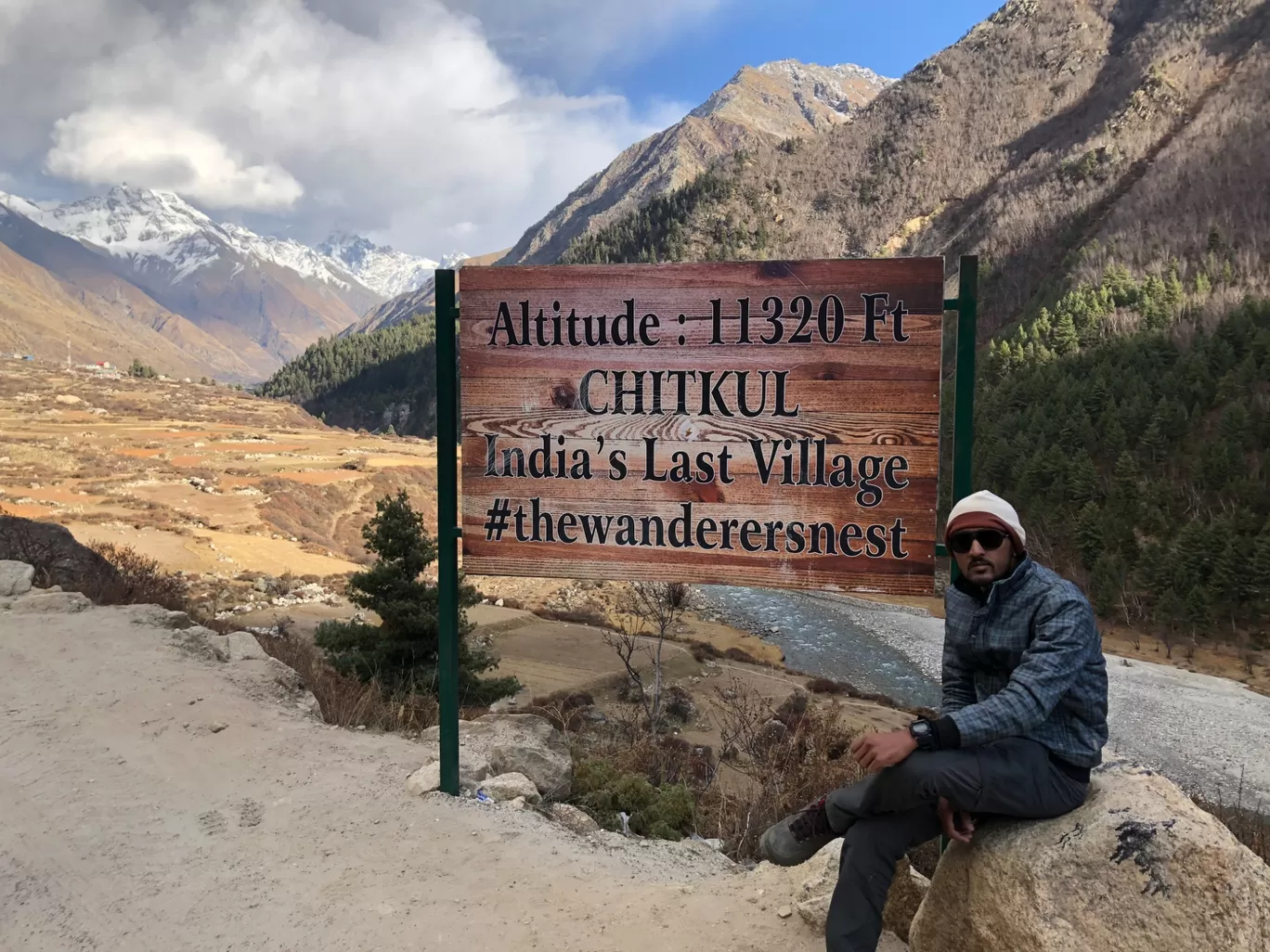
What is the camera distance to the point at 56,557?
890 centimetres

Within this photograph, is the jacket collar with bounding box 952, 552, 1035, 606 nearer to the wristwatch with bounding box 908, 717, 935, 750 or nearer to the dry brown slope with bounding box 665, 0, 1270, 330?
the wristwatch with bounding box 908, 717, 935, 750

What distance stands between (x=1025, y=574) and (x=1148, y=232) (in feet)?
283

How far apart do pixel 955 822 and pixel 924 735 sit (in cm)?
36

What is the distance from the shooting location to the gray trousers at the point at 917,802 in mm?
2188

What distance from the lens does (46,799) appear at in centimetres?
384

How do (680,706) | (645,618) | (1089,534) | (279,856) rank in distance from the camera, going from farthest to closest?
(1089,534)
(645,618)
(680,706)
(279,856)

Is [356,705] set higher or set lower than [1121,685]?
higher

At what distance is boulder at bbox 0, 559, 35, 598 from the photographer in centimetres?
742

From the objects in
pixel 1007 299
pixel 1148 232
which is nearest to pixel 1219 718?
pixel 1148 232

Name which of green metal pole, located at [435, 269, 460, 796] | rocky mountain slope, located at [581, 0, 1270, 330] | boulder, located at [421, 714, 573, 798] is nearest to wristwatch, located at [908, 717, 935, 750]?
green metal pole, located at [435, 269, 460, 796]

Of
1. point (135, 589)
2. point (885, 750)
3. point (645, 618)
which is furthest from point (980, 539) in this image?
point (645, 618)

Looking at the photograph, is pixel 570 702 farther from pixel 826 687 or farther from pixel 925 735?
pixel 925 735

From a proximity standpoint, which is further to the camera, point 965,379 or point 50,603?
point 50,603

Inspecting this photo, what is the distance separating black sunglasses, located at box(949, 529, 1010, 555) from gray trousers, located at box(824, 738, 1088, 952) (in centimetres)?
57
